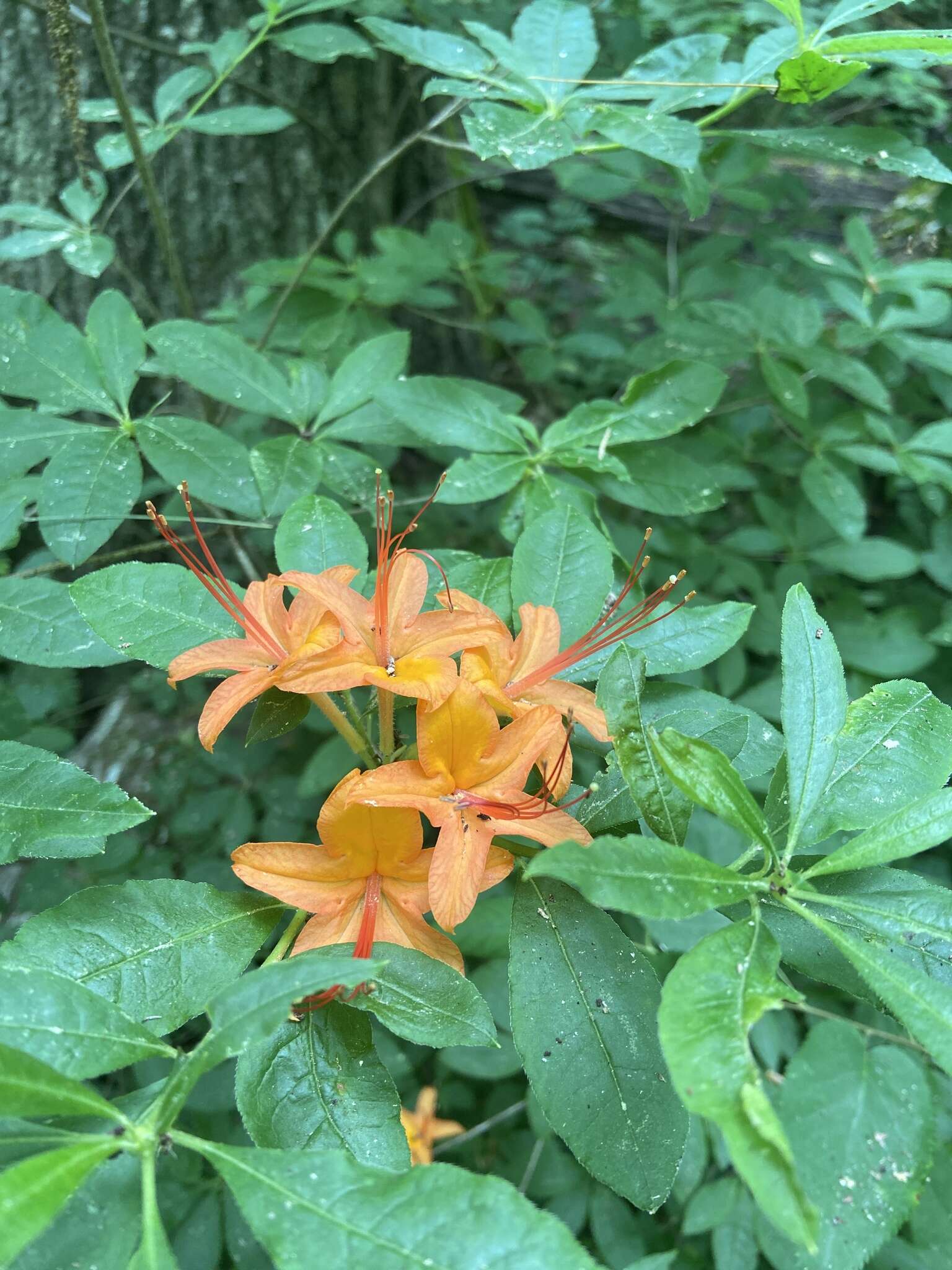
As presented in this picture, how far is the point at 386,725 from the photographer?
1093 millimetres

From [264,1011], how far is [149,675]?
189 cm

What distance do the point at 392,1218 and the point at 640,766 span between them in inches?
17.3

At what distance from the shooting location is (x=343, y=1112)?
881 millimetres

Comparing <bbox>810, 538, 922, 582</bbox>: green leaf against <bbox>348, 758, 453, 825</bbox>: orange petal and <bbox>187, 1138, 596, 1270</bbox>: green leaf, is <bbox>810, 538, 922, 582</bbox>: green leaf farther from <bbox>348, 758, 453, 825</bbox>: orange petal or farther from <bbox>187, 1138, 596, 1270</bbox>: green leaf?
<bbox>187, 1138, 596, 1270</bbox>: green leaf

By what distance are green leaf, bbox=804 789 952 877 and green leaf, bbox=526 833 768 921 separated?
0.09 meters

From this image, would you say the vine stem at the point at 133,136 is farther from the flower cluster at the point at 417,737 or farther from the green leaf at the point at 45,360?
the flower cluster at the point at 417,737

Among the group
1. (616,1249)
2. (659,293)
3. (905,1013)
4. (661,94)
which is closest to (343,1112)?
(905,1013)

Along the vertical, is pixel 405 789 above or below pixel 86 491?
below

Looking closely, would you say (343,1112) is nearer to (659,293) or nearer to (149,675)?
(149,675)

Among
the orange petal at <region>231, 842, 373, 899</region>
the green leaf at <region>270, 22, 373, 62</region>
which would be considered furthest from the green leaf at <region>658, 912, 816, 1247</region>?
the green leaf at <region>270, 22, 373, 62</region>

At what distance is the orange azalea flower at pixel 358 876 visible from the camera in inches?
36.8

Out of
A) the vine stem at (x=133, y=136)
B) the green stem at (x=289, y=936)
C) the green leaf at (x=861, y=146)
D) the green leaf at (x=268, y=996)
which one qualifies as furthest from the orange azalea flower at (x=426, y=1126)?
the green leaf at (x=861, y=146)

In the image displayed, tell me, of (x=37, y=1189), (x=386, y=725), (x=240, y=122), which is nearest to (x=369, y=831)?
(x=386, y=725)

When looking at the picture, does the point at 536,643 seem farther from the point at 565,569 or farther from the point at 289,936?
the point at 289,936
